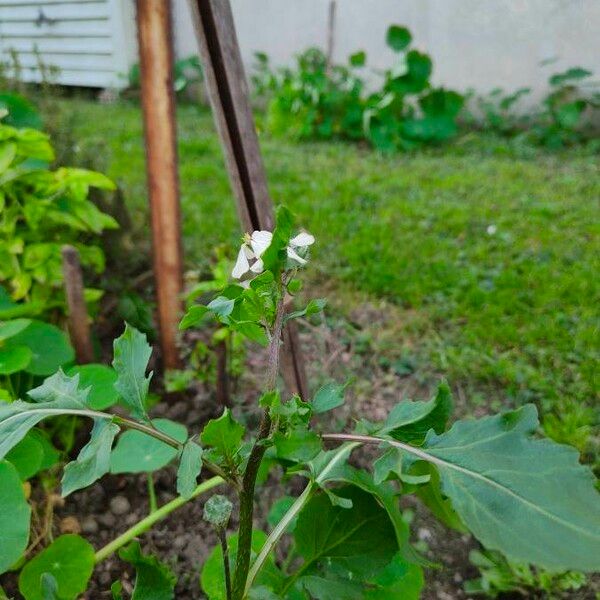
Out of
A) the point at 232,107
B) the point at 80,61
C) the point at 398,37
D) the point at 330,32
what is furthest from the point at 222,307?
the point at 80,61

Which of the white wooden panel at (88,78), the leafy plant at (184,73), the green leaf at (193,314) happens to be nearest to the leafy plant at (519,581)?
the green leaf at (193,314)

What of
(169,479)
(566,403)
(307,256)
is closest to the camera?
(307,256)

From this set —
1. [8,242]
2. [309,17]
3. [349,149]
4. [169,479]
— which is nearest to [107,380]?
[169,479]

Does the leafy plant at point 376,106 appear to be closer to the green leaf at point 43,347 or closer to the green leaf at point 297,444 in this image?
the green leaf at point 43,347

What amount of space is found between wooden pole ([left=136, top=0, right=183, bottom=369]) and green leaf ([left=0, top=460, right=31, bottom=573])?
108 cm

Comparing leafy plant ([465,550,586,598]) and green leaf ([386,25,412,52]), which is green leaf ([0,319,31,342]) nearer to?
leafy plant ([465,550,586,598])

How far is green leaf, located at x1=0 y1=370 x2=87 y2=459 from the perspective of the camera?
91 cm

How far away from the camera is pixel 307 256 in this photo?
85cm

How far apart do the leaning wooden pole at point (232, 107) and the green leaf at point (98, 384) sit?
0.47m

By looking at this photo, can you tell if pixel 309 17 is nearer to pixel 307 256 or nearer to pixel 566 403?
pixel 566 403

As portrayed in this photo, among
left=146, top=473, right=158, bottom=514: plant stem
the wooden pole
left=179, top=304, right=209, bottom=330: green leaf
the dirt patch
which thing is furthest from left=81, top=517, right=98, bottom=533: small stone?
left=179, top=304, right=209, bottom=330: green leaf

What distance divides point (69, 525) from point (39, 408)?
85cm

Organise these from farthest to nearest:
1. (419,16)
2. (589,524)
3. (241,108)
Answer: (419,16) → (241,108) → (589,524)

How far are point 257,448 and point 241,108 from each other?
94cm
